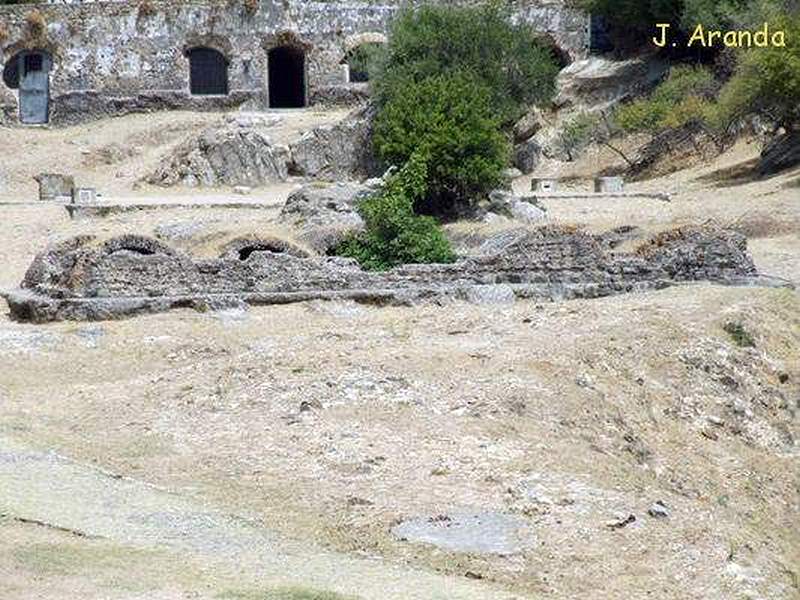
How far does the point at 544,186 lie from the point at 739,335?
56.9ft

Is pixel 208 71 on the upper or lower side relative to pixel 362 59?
lower

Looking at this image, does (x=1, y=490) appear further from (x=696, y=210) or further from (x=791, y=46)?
(x=791, y=46)

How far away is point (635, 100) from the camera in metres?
Answer: 39.8

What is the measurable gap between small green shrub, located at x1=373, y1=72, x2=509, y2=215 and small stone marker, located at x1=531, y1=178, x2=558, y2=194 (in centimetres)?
236

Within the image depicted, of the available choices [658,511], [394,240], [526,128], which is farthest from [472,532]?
[526,128]

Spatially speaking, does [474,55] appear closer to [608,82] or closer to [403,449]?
[608,82]

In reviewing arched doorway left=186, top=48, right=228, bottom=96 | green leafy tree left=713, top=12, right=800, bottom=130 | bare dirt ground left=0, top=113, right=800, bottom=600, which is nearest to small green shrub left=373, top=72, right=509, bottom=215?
green leafy tree left=713, top=12, right=800, bottom=130

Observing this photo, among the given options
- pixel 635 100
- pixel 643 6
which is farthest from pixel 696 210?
pixel 643 6

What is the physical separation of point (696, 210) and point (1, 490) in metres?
18.8

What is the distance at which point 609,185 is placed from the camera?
111ft

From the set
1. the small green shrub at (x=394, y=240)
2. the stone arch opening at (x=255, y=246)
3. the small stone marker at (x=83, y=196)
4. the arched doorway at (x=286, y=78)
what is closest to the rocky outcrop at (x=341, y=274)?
the stone arch opening at (x=255, y=246)

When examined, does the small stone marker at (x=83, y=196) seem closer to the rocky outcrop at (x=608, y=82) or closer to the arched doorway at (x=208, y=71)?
the arched doorway at (x=208, y=71)

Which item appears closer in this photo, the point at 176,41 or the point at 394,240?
the point at 394,240

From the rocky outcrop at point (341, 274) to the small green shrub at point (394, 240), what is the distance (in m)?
1.02
